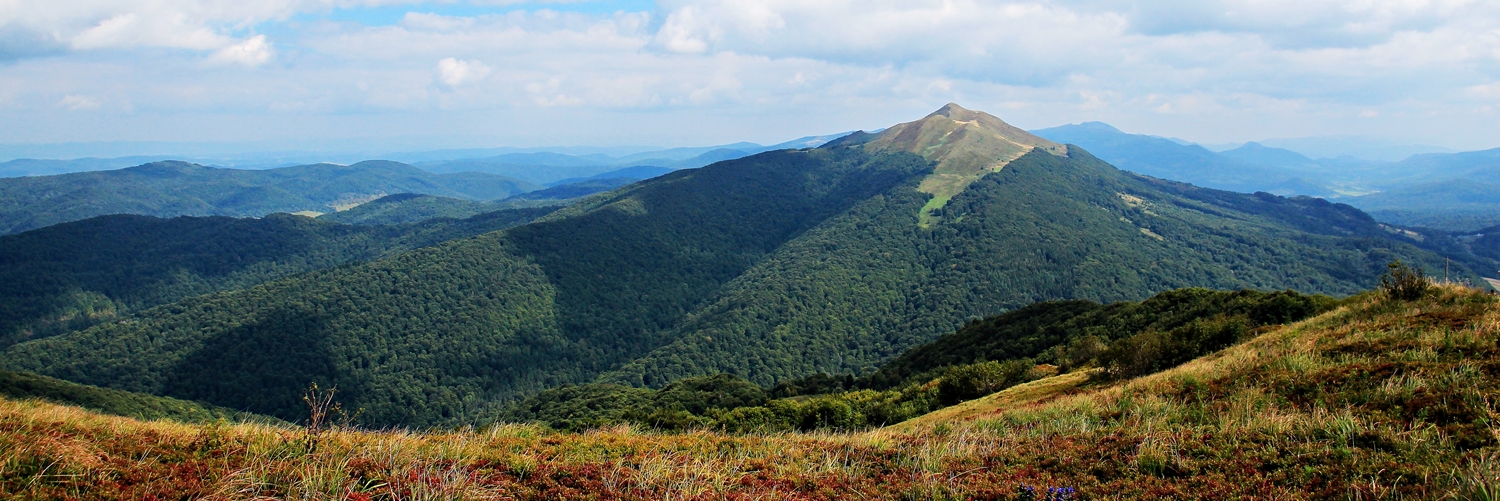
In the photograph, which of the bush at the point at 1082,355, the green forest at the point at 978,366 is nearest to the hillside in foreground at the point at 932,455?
the green forest at the point at 978,366

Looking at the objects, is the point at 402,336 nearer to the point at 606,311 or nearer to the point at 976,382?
the point at 606,311

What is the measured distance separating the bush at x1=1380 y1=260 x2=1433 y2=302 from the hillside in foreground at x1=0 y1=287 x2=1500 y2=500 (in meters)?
7.47

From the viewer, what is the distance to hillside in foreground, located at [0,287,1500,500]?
26.5 ft

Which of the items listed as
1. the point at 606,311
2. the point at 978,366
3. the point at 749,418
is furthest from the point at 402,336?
the point at 978,366

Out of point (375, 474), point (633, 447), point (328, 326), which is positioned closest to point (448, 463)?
point (375, 474)

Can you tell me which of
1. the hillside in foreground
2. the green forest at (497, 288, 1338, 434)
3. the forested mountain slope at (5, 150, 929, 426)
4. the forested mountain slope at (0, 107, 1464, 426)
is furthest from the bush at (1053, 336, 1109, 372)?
the forested mountain slope at (5, 150, 929, 426)

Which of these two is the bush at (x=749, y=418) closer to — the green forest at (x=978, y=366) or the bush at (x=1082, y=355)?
the green forest at (x=978, y=366)

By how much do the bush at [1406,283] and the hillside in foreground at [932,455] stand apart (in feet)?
24.5

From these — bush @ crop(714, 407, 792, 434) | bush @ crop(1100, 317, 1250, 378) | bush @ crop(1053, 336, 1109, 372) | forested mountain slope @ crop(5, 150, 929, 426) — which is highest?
bush @ crop(1100, 317, 1250, 378)

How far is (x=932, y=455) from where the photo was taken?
11.3 m

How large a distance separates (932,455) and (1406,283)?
2016cm

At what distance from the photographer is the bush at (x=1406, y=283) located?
66.4 ft

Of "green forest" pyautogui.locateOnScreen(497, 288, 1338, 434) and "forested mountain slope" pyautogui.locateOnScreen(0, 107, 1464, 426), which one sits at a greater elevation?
"green forest" pyautogui.locateOnScreen(497, 288, 1338, 434)

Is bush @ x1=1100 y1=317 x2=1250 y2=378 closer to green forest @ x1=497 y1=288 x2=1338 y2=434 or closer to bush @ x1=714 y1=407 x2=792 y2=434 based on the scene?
green forest @ x1=497 y1=288 x2=1338 y2=434
